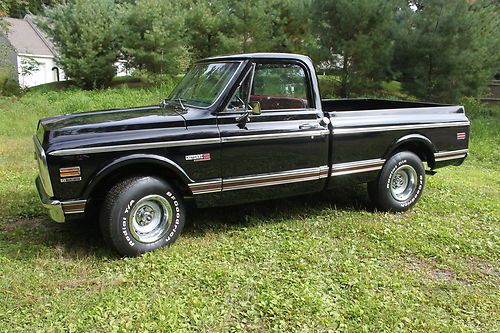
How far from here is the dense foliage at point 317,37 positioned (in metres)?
15.5

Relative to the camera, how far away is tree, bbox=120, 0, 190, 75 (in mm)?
19938

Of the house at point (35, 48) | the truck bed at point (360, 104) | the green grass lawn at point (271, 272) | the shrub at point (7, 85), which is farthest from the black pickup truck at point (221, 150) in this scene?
the house at point (35, 48)

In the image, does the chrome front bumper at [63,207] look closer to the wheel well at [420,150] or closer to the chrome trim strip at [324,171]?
the chrome trim strip at [324,171]

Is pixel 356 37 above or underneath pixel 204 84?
above

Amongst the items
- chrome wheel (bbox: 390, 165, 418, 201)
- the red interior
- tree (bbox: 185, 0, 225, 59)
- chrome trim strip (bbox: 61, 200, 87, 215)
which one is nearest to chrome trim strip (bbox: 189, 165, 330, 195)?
the red interior

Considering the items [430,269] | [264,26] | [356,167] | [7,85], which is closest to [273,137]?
[356,167]

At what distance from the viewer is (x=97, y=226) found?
16.3 feet

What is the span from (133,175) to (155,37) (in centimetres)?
1695

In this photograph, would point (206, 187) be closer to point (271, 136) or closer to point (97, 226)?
point (271, 136)

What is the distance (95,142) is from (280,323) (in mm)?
2255

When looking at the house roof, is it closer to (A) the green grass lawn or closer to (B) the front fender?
(A) the green grass lawn

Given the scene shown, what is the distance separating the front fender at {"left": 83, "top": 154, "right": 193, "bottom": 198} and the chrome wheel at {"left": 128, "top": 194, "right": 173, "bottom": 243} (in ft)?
1.00

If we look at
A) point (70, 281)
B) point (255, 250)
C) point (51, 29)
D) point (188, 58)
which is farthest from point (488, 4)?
point (51, 29)

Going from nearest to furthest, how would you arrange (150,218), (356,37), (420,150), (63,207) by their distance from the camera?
1. (63,207)
2. (150,218)
3. (420,150)
4. (356,37)
